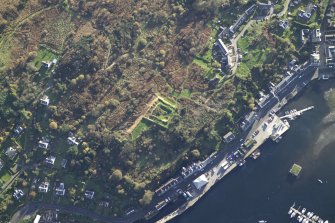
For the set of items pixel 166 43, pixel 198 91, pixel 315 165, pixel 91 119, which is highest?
pixel 166 43

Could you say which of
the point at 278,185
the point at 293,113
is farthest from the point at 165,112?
the point at 278,185

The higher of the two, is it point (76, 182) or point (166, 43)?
point (166, 43)

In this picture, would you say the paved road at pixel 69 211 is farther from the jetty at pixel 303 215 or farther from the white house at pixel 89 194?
the jetty at pixel 303 215

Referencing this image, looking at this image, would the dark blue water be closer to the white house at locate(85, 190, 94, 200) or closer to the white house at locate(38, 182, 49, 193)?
the white house at locate(85, 190, 94, 200)

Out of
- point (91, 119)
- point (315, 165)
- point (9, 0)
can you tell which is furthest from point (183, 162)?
point (9, 0)

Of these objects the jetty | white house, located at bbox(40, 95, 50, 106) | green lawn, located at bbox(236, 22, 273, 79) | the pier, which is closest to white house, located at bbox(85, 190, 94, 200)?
white house, located at bbox(40, 95, 50, 106)

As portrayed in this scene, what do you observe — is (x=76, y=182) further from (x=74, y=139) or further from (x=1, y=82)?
(x=1, y=82)

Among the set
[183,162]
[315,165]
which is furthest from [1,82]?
[315,165]
